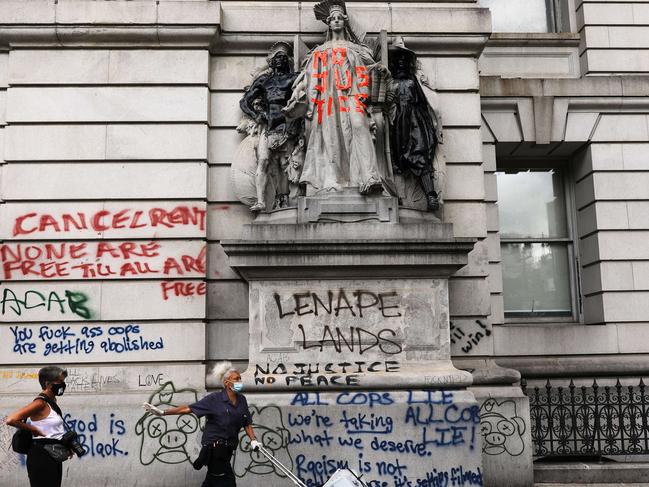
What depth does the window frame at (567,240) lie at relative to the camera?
12672 millimetres

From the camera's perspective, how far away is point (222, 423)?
23.1 feet

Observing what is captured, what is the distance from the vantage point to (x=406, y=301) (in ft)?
30.7

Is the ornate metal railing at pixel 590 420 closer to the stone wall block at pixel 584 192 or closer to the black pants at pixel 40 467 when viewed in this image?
the stone wall block at pixel 584 192

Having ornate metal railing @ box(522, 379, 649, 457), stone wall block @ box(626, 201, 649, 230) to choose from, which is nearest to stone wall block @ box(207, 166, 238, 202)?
ornate metal railing @ box(522, 379, 649, 457)

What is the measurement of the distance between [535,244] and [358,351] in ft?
18.0

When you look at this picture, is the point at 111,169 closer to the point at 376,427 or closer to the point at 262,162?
the point at 262,162

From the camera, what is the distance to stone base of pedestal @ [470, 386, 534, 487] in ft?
30.7

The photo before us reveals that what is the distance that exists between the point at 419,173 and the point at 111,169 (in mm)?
4592

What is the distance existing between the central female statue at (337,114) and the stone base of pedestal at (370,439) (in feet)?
9.87

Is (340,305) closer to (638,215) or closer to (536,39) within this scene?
(638,215)

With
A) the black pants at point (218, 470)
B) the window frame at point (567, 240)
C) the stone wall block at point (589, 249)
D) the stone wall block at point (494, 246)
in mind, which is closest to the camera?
the black pants at point (218, 470)

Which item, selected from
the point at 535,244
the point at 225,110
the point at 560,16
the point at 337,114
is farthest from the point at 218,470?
the point at 560,16

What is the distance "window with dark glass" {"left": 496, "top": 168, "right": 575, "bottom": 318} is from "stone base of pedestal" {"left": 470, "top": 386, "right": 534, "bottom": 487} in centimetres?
333

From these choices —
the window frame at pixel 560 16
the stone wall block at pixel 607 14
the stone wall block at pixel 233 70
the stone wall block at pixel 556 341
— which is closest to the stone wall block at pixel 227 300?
the stone wall block at pixel 233 70
